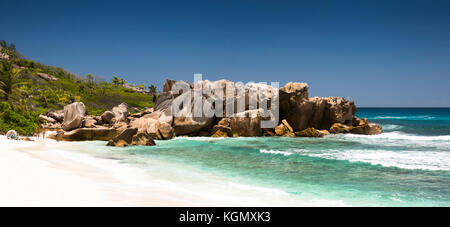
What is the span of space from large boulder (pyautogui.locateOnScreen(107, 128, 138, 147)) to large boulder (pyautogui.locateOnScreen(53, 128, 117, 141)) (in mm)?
3483

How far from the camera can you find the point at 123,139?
21953 mm

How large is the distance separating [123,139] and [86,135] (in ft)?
16.2

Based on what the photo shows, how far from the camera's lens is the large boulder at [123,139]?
2154 centimetres

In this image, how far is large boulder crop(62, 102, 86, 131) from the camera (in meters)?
28.5

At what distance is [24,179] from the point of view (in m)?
7.59

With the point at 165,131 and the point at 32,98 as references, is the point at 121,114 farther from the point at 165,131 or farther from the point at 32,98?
the point at 32,98

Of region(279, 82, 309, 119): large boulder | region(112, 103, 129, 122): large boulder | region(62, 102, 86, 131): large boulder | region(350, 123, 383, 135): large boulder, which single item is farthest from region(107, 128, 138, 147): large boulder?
region(350, 123, 383, 135): large boulder

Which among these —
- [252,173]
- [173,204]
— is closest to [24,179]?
[173,204]

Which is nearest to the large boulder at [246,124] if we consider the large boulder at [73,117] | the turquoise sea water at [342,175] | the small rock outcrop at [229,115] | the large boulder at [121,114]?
the small rock outcrop at [229,115]

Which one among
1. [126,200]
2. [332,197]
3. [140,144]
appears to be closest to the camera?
[126,200]
